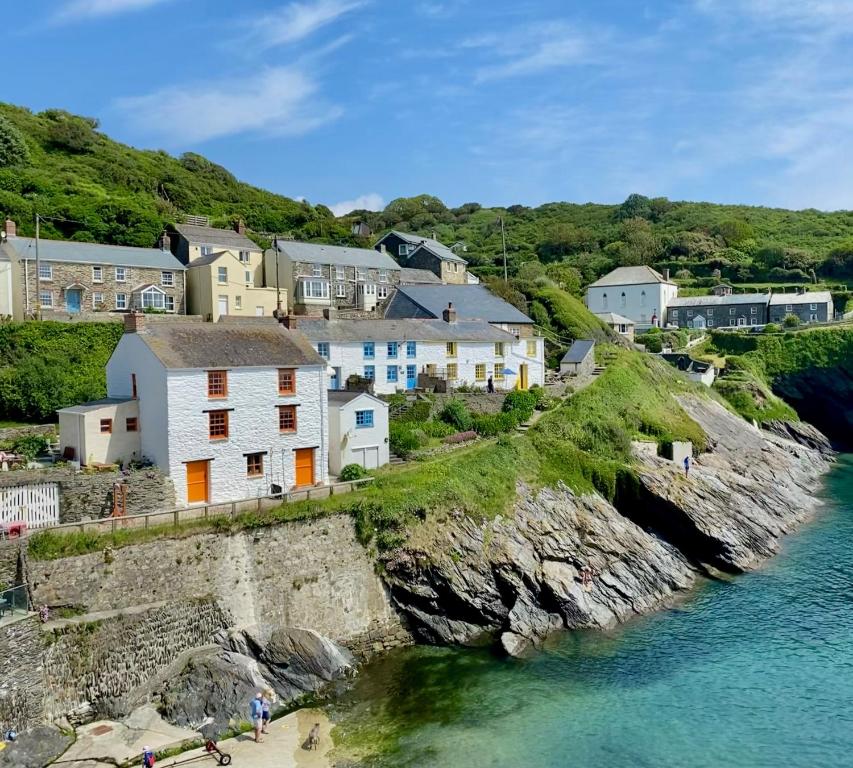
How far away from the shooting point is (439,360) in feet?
165

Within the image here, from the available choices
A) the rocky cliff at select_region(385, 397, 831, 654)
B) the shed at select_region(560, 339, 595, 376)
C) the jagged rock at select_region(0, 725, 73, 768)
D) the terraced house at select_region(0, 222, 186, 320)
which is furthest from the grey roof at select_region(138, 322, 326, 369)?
the shed at select_region(560, 339, 595, 376)

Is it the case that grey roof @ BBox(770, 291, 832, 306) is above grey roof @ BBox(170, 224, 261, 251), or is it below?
below

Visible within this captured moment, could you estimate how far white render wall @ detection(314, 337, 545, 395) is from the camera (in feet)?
153

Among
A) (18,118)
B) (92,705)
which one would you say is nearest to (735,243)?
(18,118)

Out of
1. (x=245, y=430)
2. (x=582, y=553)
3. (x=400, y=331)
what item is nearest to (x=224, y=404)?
(x=245, y=430)

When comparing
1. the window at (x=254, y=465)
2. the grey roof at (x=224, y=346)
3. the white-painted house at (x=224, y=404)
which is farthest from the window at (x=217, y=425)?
the grey roof at (x=224, y=346)

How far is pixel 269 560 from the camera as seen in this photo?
29.1 meters

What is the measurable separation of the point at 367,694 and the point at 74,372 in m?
28.8

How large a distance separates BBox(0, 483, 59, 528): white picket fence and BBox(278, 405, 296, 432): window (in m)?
9.90

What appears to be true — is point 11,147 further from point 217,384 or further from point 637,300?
point 637,300

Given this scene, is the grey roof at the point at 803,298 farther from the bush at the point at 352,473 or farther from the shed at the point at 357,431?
the bush at the point at 352,473

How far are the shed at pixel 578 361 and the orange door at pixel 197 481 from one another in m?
32.9

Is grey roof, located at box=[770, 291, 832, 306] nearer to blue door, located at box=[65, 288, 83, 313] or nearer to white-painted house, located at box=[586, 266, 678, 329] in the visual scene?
white-painted house, located at box=[586, 266, 678, 329]

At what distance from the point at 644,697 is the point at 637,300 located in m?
83.8
